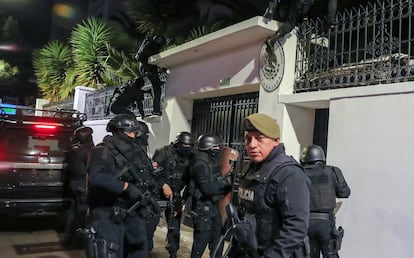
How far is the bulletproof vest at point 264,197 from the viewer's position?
226cm

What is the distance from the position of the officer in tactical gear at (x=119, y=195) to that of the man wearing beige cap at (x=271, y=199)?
1.53m

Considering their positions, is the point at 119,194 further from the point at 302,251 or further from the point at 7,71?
→ the point at 7,71

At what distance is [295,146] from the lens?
591 centimetres

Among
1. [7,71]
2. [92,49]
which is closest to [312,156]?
[92,49]

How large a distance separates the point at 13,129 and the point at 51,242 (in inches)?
75.5

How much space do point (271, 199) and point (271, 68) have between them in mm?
4017

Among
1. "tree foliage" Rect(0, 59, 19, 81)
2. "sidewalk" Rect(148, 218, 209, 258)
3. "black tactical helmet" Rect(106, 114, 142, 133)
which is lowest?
"sidewalk" Rect(148, 218, 209, 258)

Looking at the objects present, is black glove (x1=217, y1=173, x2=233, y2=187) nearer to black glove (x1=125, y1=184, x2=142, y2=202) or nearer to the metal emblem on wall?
black glove (x1=125, y1=184, x2=142, y2=202)

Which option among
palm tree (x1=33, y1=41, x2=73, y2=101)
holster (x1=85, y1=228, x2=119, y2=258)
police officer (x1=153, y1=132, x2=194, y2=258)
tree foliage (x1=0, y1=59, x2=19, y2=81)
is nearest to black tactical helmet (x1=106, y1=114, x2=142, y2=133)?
holster (x1=85, y1=228, x2=119, y2=258)

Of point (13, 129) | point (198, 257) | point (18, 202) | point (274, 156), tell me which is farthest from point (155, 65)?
point (274, 156)

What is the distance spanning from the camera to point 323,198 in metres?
4.18

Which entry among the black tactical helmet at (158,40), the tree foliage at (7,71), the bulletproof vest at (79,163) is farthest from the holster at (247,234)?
the tree foliage at (7,71)

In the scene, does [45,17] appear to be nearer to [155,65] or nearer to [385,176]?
[155,65]

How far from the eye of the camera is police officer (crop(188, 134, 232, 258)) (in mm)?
4555
